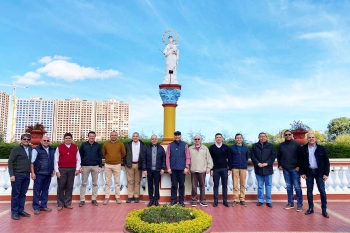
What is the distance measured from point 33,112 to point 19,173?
128 ft

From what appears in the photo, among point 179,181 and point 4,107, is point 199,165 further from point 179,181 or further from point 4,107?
point 4,107

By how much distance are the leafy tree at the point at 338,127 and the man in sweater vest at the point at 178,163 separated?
126 feet

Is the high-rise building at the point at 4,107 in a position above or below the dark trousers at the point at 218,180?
above

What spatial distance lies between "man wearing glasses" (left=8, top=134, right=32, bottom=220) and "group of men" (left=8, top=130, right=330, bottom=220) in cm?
23

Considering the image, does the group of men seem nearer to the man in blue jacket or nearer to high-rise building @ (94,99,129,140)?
the man in blue jacket

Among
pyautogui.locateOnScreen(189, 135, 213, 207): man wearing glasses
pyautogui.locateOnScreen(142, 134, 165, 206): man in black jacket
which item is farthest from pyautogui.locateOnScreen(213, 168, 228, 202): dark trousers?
pyautogui.locateOnScreen(142, 134, 165, 206): man in black jacket

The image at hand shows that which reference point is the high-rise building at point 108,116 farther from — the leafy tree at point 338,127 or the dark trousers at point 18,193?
the dark trousers at point 18,193

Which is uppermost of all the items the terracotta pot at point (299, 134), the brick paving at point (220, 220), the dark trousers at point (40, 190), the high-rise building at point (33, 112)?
the high-rise building at point (33, 112)

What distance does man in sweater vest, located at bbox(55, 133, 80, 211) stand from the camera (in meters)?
5.98

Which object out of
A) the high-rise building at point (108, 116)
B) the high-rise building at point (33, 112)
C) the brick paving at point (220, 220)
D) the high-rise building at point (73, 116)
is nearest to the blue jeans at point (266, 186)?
the brick paving at point (220, 220)

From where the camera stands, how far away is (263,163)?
616 centimetres

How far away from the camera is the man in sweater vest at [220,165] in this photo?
6.16 m

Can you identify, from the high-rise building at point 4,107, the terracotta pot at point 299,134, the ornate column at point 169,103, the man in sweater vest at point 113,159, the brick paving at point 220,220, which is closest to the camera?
the brick paving at point 220,220

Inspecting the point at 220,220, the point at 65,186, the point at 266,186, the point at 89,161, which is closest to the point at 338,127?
the point at 266,186
